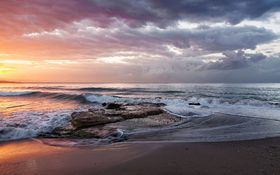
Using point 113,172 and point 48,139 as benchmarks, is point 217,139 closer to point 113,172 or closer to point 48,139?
point 113,172

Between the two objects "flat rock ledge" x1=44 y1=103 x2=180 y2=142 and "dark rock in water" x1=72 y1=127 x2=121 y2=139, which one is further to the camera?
"flat rock ledge" x1=44 y1=103 x2=180 y2=142

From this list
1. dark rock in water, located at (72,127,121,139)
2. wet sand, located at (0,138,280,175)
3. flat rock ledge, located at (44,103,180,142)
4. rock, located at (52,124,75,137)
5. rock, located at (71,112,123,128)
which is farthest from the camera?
rock, located at (71,112,123,128)

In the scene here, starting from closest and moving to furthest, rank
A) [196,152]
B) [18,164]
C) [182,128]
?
[18,164]
[196,152]
[182,128]

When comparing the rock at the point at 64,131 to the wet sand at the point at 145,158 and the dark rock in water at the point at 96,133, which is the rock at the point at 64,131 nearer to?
the dark rock in water at the point at 96,133

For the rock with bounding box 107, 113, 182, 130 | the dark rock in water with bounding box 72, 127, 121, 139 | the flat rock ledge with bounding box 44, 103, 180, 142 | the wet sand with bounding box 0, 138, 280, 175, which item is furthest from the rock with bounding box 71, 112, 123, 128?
the wet sand with bounding box 0, 138, 280, 175

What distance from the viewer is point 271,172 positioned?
17.3 feet

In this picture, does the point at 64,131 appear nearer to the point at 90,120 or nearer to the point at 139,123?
the point at 90,120

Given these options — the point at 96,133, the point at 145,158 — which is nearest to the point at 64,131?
the point at 96,133

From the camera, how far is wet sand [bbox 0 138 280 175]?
18.3 ft

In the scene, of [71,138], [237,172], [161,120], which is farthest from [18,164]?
[161,120]

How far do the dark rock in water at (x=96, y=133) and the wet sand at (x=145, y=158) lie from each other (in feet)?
4.53

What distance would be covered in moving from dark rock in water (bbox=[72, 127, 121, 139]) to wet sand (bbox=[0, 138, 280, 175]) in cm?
138

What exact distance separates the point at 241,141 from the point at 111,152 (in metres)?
4.25

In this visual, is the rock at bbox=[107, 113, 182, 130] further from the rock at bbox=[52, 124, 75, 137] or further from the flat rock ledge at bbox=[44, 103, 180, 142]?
the rock at bbox=[52, 124, 75, 137]
